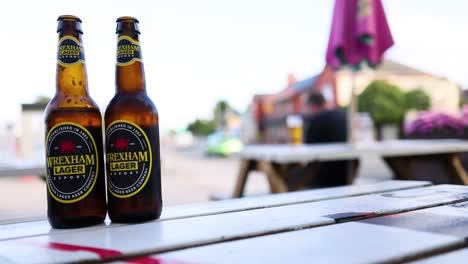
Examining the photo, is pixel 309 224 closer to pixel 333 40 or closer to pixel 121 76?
pixel 121 76

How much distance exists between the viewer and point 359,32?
316cm

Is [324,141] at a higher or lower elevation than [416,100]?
lower

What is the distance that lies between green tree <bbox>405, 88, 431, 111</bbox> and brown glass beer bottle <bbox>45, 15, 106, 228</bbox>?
2925 cm

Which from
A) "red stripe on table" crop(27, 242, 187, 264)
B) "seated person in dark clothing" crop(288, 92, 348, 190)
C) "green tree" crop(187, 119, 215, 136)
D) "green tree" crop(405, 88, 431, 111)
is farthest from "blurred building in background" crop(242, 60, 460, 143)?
"red stripe on table" crop(27, 242, 187, 264)

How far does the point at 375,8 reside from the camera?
319 centimetres

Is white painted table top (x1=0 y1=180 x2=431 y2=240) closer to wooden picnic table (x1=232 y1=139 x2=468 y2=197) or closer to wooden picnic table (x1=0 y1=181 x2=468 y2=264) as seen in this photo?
wooden picnic table (x1=0 y1=181 x2=468 y2=264)

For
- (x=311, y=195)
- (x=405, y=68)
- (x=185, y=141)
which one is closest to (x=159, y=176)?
(x=311, y=195)

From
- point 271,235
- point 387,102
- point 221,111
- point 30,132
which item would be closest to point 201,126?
point 221,111

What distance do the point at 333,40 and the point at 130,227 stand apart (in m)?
2.91

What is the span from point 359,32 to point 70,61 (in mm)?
2724

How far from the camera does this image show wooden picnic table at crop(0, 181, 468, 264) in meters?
0.51

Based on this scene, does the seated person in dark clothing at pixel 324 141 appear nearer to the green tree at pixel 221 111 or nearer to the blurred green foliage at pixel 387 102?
the blurred green foliage at pixel 387 102

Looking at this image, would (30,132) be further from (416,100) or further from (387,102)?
(416,100)

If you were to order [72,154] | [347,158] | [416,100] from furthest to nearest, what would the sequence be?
[416,100] < [347,158] < [72,154]
